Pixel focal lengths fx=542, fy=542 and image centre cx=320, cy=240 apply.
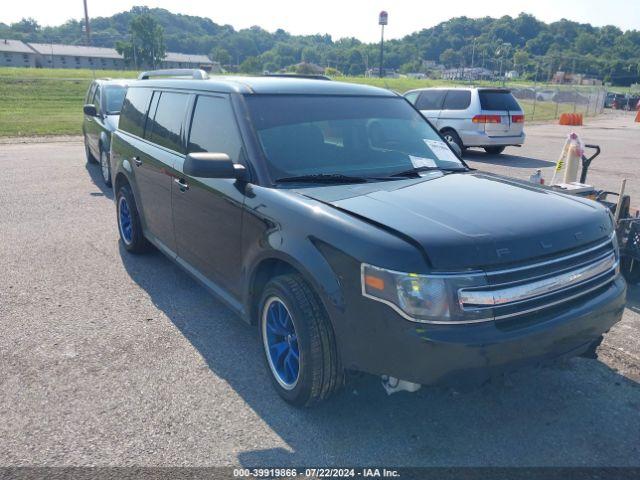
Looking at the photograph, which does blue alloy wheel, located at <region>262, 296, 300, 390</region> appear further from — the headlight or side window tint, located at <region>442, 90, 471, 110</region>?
Answer: side window tint, located at <region>442, 90, 471, 110</region>

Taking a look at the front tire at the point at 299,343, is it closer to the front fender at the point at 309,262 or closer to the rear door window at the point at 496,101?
the front fender at the point at 309,262

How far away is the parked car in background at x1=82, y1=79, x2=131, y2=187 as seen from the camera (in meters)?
9.47

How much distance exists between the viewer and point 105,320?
442 centimetres

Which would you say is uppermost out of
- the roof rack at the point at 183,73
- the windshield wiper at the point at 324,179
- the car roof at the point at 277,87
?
the roof rack at the point at 183,73

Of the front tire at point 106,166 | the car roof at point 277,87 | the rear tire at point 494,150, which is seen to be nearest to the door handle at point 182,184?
the car roof at point 277,87

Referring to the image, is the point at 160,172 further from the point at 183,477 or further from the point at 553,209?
the point at 553,209

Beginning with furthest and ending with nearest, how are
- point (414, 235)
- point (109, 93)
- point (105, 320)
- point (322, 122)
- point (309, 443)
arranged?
1. point (109, 93)
2. point (105, 320)
3. point (322, 122)
4. point (309, 443)
5. point (414, 235)

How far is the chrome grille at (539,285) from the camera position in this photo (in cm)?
253

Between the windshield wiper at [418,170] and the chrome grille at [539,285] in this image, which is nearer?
the chrome grille at [539,285]

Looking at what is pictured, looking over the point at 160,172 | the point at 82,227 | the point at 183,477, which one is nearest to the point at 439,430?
the point at 183,477

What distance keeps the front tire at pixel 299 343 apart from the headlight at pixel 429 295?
0.52 metres

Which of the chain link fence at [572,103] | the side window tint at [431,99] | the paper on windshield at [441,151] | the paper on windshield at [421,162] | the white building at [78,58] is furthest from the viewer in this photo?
the white building at [78,58]

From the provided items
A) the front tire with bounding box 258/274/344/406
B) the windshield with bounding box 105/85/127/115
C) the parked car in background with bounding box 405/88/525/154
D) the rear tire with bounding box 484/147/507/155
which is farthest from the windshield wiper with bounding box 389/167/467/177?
the rear tire with bounding box 484/147/507/155

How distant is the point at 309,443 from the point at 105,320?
2.30 m
